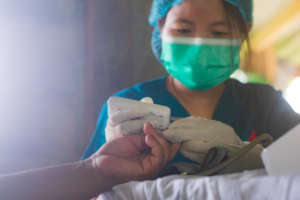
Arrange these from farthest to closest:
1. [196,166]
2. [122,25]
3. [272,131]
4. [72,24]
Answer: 1. [122,25]
2. [72,24]
3. [272,131]
4. [196,166]

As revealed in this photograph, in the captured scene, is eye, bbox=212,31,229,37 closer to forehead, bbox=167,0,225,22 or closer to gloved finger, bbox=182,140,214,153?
forehead, bbox=167,0,225,22

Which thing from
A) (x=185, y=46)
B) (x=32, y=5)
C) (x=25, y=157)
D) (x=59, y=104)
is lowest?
(x=25, y=157)

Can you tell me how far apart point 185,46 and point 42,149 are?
478mm

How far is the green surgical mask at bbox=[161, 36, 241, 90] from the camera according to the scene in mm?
778

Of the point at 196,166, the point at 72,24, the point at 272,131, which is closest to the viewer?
the point at 196,166

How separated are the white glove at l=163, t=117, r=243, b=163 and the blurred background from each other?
0.45m

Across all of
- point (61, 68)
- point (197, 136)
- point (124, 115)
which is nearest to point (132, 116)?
point (124, 115)

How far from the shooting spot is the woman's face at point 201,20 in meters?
0.77

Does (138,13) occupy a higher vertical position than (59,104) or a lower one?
higher

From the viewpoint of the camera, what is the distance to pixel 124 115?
1.67 feet

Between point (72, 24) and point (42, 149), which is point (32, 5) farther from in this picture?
point (42, 149)

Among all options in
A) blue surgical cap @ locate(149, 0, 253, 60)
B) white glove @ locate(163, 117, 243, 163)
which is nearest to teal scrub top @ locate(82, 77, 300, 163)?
blue surgical cap @ locate(149, 0, 253, 60)

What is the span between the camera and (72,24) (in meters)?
0.91

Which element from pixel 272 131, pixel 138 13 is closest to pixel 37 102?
pixel 138 13
